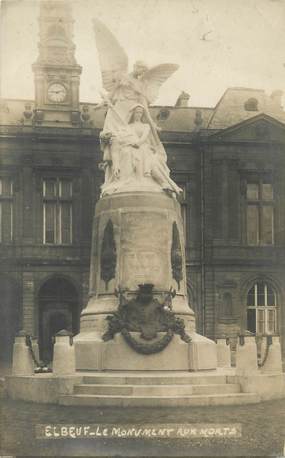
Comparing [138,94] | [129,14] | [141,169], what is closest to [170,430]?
[141,169]

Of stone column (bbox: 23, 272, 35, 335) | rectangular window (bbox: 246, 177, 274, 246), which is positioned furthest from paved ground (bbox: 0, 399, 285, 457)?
rectangular window (bbox: 246, 177, 274, 246)

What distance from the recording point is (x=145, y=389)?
632 inches

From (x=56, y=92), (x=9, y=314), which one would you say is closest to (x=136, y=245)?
(x=9, y=314)

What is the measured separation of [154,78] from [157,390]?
8139mm

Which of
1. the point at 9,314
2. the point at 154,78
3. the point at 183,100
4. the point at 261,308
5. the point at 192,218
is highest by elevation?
the point at 183,100

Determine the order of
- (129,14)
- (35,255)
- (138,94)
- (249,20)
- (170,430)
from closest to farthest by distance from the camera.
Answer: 1. (170,430)
2. (249,20)
3. (138,94)
4. (129,14)
5. (35,255)

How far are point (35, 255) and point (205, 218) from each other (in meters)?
8.05

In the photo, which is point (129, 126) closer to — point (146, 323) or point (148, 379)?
point (146, 323)

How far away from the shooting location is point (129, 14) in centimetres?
2222

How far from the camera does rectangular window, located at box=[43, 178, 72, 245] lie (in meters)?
39.3

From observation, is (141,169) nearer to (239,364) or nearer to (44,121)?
(239,364)

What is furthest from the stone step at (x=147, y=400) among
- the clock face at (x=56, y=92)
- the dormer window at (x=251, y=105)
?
the dormer window at (x=251, y=105)

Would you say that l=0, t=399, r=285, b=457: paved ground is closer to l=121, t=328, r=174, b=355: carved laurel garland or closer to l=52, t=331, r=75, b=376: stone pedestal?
l=52, t=331, r=75, b=376: stone pedestal

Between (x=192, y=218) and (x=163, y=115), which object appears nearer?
(x=192, y=218)
